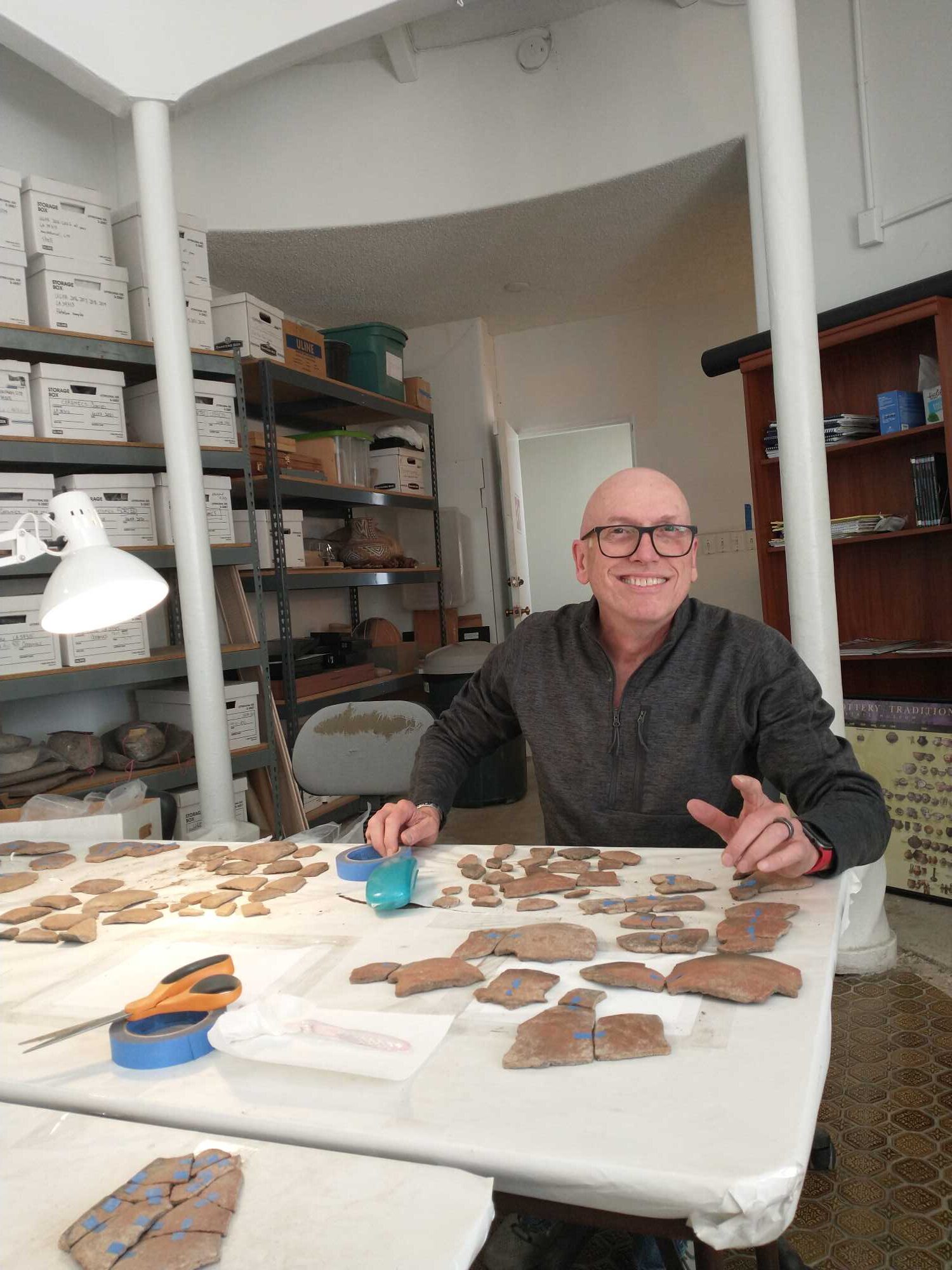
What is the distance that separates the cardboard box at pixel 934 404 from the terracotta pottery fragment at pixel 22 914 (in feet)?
9.56

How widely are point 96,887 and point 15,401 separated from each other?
6.49 ft

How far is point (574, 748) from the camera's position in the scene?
166cm

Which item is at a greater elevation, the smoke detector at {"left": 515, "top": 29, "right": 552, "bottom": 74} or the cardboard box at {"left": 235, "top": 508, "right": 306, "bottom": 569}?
the smoke detector at {"left": 515, "top": 29, "right": 552, "bottom": 74}

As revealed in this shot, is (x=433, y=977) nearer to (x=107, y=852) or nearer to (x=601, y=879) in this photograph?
(x=601, y=879)

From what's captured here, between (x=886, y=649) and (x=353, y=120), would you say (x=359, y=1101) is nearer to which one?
(x=886, y=649)

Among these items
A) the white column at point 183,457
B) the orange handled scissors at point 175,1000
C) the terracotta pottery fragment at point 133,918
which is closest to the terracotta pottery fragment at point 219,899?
the terracotta pottery fragment at point 133,918

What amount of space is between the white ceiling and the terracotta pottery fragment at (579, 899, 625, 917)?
3.45 metres

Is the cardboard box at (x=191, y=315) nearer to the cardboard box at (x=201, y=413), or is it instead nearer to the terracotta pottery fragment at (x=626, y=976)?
the cardboard box at (x=201, y=413)

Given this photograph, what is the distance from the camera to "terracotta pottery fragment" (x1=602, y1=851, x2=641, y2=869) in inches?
52.9

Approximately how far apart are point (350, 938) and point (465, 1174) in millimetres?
500

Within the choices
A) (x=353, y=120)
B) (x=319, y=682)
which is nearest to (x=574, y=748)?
(x=319, y=682)

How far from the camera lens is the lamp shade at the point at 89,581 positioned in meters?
1.11

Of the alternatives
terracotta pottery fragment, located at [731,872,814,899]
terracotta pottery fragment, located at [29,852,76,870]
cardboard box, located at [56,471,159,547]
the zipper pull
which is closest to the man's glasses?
the zipper pull

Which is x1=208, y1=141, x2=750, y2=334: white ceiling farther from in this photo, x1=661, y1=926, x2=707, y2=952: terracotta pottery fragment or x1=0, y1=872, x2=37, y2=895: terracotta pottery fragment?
x1=661, y1=926, x2=707, y2=952: terracotta pottery fragment
